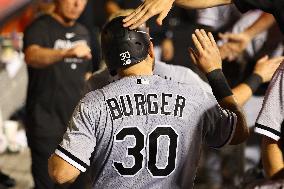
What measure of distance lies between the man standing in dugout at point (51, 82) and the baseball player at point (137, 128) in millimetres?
2348

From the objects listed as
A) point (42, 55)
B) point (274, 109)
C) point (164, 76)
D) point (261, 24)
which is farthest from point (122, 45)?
point (261, 24)

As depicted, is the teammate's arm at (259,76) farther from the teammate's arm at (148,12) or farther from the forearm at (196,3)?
the teammate's arm at (148,12)

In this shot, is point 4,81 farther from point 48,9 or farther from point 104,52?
point 104,52

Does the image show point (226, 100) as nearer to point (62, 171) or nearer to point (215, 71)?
point (215, 71)

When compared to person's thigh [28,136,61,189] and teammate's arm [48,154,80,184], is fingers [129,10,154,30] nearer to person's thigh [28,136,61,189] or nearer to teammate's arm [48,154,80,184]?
teammate's arm [48,154,80,184]

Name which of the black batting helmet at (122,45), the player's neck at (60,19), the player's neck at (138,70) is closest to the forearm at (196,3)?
the black batting helmet at (122,45)

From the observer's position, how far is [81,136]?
2.81 m

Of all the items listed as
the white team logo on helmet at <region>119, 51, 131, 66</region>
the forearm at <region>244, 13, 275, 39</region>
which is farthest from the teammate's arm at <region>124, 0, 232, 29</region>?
the forearm at <region>244, 13, 275, 39</region>

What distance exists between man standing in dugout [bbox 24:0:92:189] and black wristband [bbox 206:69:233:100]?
93.0 inches

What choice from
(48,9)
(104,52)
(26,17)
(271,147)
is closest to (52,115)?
(48,9)

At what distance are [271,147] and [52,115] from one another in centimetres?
300

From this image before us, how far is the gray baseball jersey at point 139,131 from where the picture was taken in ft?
9.27

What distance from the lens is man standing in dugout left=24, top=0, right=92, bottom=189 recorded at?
526cm

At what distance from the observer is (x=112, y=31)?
3.05 m
